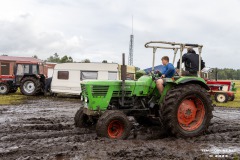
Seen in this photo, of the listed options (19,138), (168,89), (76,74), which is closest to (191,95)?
(168,89)

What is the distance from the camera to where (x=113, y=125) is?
634cm

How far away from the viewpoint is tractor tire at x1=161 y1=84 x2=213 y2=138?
654cm

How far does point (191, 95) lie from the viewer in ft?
22.5

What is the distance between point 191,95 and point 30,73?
49.3 feet

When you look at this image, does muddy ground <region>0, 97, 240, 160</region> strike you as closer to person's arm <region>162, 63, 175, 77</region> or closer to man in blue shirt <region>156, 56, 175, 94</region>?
man in blue shirt <region>156, 56, 175, 94</region>

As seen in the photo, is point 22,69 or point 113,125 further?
point 22,69

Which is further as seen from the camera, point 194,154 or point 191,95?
point 191,95

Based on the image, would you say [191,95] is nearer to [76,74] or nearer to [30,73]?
[76,74]

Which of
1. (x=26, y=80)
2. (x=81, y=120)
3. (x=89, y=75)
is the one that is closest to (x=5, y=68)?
(x=26, y=80)

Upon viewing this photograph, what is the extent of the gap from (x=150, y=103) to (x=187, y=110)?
84 cm

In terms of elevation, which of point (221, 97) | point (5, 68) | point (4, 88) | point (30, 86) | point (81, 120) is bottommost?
point (81, 120)

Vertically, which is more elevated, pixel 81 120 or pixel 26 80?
pixel 26 80

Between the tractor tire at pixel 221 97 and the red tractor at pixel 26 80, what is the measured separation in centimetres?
1083

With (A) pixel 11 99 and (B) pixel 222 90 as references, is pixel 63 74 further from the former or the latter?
(B) pixel 222 90
